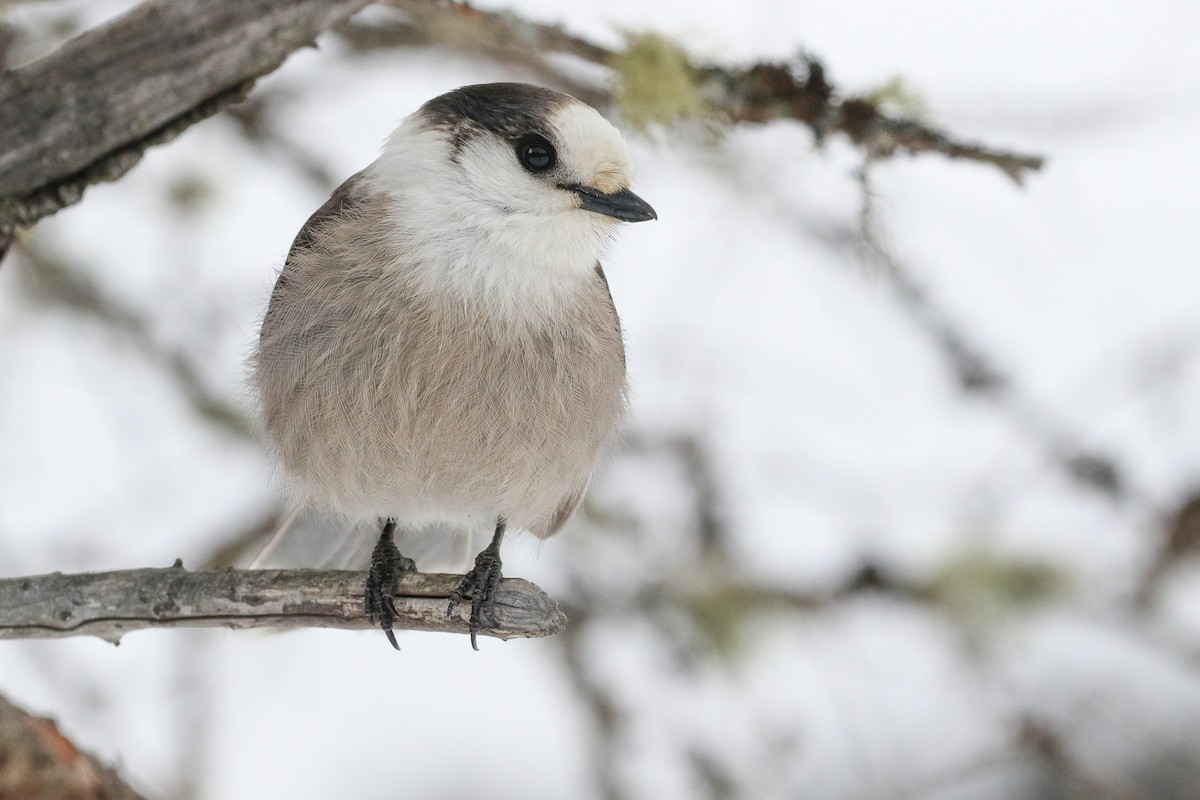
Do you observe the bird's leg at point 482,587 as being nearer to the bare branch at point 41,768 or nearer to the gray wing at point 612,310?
the gray wing at point 612,310

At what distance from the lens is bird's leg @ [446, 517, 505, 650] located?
226cm

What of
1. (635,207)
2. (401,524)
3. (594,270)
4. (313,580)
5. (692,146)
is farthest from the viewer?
(692,146)

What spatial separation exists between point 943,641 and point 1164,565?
74 cm

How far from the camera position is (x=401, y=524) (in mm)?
2990

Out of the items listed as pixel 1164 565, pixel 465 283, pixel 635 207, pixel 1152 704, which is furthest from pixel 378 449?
pixel 1152 704

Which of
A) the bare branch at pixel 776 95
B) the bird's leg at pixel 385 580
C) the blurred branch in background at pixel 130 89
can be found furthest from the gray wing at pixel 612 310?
the blurred branch in background at pixel 130 89

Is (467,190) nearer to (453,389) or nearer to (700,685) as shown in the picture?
(453,389)

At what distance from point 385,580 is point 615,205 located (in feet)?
3.25

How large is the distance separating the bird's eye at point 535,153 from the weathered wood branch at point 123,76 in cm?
49

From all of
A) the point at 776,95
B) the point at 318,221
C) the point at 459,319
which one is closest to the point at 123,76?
the point at 318,221

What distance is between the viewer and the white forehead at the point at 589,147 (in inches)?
96.6

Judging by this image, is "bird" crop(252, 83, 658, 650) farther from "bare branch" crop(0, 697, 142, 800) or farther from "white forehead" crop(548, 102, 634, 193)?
"bare branch" crop(0, 697, 142, 800)

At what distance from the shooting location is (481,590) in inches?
97.7

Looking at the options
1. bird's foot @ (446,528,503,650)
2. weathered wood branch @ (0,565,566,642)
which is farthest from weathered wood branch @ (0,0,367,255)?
bird's foot @ (446,528,503,650)
